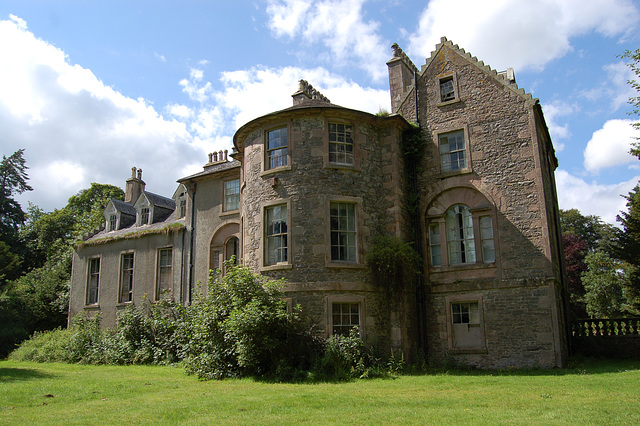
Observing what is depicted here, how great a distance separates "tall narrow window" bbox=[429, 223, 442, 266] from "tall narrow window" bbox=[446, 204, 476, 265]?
378 mm

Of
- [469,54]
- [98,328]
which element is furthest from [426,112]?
[98,328]

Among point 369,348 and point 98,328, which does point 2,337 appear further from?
point 369,348

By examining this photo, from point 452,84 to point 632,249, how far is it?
1513 cm

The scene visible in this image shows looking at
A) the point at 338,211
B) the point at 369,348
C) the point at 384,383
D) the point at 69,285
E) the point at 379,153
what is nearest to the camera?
the point at 384,383

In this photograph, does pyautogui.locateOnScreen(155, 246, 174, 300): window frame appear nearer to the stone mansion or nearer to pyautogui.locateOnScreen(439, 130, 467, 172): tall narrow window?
the stone mansion

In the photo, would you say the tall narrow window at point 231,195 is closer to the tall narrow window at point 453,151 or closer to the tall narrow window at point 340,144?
the tall narrow window at point 340,144

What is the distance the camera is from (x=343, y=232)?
691 inches

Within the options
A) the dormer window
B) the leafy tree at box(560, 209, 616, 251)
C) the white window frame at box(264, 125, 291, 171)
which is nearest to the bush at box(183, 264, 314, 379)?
the white window frame at box(264, 125, 291, 171)

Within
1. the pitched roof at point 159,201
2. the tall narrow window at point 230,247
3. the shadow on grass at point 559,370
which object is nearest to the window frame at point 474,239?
the shadow on grass at point 559,370

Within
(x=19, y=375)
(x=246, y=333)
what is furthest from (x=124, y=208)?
(x=246, y=333)

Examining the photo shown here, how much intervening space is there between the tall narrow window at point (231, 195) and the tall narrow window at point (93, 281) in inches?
406

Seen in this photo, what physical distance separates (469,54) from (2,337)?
90.2 ft

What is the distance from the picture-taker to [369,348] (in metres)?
16.3

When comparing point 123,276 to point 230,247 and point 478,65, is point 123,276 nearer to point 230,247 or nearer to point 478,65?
point 230,247
